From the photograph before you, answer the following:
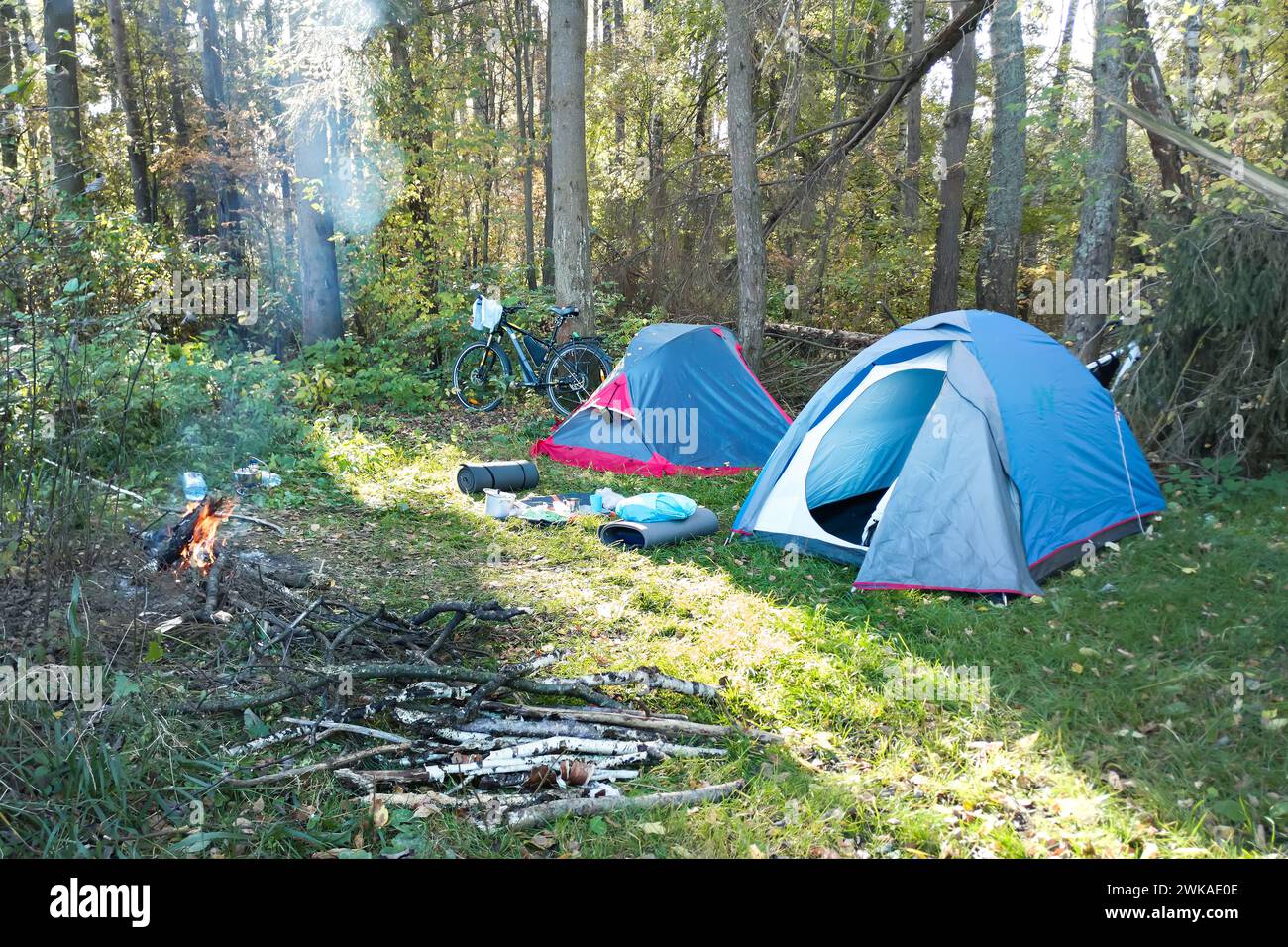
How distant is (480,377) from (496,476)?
126 inches

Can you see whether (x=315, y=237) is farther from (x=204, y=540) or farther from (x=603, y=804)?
(x=603, y=804)

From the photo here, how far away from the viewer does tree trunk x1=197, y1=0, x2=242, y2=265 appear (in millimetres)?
13297

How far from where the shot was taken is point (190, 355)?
8.18 meters

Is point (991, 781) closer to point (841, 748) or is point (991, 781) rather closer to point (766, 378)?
point (841, 748)

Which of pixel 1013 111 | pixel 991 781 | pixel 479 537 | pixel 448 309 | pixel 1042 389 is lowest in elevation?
pixel 991 781

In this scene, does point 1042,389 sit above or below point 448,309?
below

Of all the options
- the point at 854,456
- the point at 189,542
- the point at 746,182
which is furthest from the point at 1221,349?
the point at 189,542

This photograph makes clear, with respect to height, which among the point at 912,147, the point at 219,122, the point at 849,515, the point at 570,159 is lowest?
the point at 849,515

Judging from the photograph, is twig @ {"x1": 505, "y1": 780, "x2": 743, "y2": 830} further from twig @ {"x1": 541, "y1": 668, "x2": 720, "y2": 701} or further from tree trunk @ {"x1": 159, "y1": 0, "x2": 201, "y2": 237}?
tree trunk @ {"x1": 159, "y1": 0, "x2": 201, "y2": 237}

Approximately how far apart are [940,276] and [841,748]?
1081 centimetres

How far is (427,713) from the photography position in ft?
10.9
